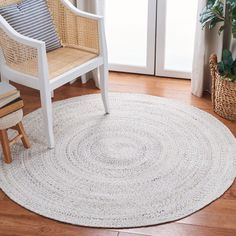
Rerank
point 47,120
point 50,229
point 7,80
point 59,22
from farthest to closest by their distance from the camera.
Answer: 1. point 59,22
2. point 7,80
3. point 47,120
4. point 50,229

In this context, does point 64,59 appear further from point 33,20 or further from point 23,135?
point 23,135

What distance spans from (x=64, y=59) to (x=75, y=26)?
29cm

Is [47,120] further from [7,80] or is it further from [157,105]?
[157,105]

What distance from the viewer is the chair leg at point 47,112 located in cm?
260

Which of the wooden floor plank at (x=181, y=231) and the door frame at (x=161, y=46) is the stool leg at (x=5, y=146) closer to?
the wooden floor plank at (x=181, y=231)

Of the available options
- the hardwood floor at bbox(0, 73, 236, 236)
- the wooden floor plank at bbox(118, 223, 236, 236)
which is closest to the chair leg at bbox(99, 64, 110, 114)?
the hardwood floor at bbox(0, 73, 236, 236)

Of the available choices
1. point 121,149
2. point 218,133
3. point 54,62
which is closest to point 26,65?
point 54,62

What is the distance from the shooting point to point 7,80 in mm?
2854

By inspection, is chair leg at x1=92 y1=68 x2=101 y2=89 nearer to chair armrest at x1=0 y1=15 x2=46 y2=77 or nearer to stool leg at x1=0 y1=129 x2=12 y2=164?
chair armrest at x1=0 y1=15 x2=46 y2=77

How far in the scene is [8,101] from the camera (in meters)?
2.51

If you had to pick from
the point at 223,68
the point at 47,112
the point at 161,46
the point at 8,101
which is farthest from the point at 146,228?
the point at 161,46

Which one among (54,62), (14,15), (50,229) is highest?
(14,15)

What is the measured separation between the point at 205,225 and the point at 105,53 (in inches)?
50.6

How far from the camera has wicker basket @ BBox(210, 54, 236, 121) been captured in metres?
2.93
